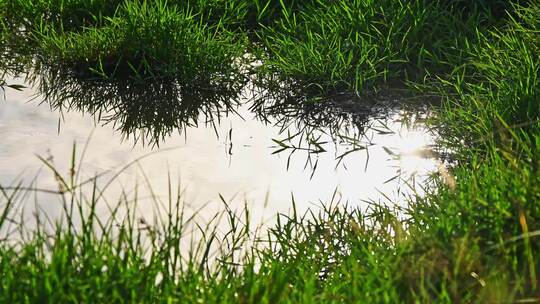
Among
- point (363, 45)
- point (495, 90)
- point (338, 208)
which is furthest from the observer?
point (363, 45)

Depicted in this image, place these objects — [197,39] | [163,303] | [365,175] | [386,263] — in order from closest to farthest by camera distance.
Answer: [163,303] → [386,263] → [365,175] → [197,39]

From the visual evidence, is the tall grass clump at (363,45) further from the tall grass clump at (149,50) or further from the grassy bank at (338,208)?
the tall grass clump at (149,50)

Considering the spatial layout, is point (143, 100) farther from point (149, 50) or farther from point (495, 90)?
point (495, 90)

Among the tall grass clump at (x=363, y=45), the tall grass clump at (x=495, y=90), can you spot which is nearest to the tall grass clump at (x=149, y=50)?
the tall grass clump at (x=363, y=45)

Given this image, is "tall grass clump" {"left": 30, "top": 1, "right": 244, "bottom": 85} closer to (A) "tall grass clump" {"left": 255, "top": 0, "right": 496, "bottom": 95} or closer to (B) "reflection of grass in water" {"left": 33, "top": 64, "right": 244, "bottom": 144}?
(B) "reflection of grass in water" {"left": 33, "top": 64, "right": 244, "bottom": 144}

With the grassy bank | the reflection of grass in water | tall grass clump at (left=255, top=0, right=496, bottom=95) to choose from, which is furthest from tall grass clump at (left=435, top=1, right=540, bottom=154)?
the reflection of grass in water

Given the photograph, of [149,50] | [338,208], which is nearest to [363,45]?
[149,50]

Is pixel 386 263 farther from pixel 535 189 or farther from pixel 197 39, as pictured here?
pixel 197 39

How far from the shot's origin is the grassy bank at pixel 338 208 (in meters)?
2.12

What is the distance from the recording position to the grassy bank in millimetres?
2117

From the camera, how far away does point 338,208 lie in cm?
298

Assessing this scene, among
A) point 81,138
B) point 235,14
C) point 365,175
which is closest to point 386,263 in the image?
point 365,175

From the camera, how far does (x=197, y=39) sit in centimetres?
473

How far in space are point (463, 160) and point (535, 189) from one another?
124 centimetres
